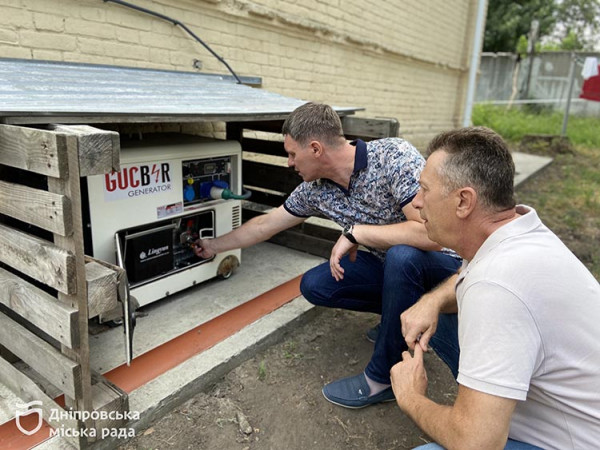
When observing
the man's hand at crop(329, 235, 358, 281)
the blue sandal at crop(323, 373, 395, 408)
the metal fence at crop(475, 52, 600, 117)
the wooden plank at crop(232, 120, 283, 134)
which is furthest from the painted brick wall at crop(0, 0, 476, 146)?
the metal fence at crop(475, 52, 600, 117)

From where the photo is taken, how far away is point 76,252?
4.92 feet

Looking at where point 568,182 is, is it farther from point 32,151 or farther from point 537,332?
point 32,151

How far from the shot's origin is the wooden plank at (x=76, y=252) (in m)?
1.42

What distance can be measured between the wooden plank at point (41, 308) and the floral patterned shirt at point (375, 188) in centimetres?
138

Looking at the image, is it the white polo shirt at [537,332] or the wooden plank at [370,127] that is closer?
the white polo shirt at [537,332]

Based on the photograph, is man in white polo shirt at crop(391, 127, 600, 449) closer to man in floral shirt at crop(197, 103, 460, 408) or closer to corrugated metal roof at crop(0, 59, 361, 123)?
man in floral shirt at crop(197, 103, 460, 408)

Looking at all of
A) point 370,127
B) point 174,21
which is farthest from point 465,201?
point 174,21

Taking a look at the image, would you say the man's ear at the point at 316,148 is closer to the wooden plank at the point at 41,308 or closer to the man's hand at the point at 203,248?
the man's hand at the point at 203,248

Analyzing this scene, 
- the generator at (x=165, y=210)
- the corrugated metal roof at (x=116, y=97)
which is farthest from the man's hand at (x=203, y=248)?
the corrugated metal roof at (x=116, y=97)

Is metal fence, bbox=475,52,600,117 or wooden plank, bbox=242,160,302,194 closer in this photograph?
wooden plank, bbox=242,160,302,194

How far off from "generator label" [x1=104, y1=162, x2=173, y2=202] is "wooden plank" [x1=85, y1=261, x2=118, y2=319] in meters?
0.65

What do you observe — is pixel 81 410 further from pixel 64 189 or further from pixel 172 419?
pixel 64 189

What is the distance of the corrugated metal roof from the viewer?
5.63ft

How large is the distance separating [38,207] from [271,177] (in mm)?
2388
